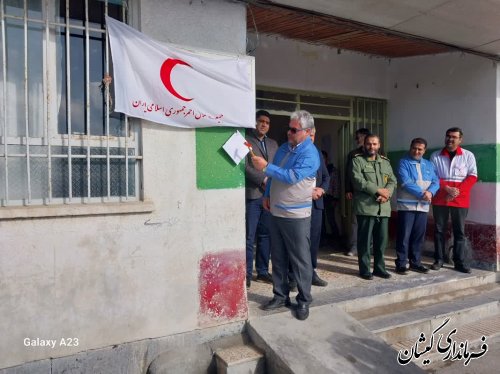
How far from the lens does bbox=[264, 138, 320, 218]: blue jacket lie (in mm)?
3701

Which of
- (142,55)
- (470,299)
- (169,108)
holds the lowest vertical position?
(470,299)

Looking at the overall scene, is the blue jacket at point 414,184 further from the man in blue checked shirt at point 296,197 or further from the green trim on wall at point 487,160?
the man in blue checked shirt at point 296,197

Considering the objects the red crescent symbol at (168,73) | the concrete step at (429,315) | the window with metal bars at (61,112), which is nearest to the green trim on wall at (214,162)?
the red crescent symbol at (168,73)

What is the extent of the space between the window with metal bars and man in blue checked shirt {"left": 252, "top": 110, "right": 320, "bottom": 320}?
1.21 meters

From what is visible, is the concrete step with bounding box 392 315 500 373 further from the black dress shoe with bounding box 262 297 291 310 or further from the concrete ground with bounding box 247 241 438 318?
the black dress shoe with bounding box 262 297 291 310

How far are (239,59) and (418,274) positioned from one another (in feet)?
11.8

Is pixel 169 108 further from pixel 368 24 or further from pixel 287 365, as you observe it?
pixel 368 24

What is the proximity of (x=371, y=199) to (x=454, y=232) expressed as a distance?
59.9 inches

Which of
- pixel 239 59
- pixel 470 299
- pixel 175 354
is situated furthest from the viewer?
pixel 470 299

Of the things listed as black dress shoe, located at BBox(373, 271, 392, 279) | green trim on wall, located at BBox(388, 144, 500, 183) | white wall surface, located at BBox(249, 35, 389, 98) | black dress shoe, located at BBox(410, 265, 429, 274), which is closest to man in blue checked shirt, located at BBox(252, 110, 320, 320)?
black dress shoe, located at BBox(373, 271, 392, 279)

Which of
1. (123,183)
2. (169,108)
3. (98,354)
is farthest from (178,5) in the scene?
(98,354)

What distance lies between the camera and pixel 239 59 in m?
3.77

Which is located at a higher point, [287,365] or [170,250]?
[170,250]

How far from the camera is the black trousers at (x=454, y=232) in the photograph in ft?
18.8
